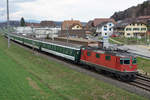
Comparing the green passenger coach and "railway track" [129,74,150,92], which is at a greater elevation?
the green passenger coach

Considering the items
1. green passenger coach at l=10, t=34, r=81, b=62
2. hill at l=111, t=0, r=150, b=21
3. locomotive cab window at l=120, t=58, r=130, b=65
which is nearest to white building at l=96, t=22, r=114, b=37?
green passenger coach at l=10, t=34, r=81, b=62

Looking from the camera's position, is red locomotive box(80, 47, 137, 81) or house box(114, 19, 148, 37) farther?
house box(114, 19, 148, 37)

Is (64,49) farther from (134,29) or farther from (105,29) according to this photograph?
(105,29)

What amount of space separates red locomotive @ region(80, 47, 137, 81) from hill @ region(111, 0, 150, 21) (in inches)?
5096

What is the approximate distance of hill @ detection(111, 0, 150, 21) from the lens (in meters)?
141

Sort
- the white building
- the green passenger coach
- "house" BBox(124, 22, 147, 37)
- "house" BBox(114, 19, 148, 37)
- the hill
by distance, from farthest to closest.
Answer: the hill, the white building, "house" BBox(124, 22, 147, 37), "house" BBox(114, 19, 148, 37), the green passenger coach

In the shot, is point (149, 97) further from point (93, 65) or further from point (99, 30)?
point (99, 30)

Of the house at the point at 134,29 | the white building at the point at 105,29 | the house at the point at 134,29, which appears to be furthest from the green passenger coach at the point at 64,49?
the white building at the point at 105,29

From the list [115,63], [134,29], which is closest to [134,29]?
[134,29]

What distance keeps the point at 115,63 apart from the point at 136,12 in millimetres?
143948

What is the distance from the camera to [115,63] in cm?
2084

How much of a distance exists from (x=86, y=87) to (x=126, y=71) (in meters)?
5.07

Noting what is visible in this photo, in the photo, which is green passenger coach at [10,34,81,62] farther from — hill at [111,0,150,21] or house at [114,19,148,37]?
Result: hill at [111,0,150,21]

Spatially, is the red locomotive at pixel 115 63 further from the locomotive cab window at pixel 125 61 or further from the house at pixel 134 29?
the house at pixel 134 29
